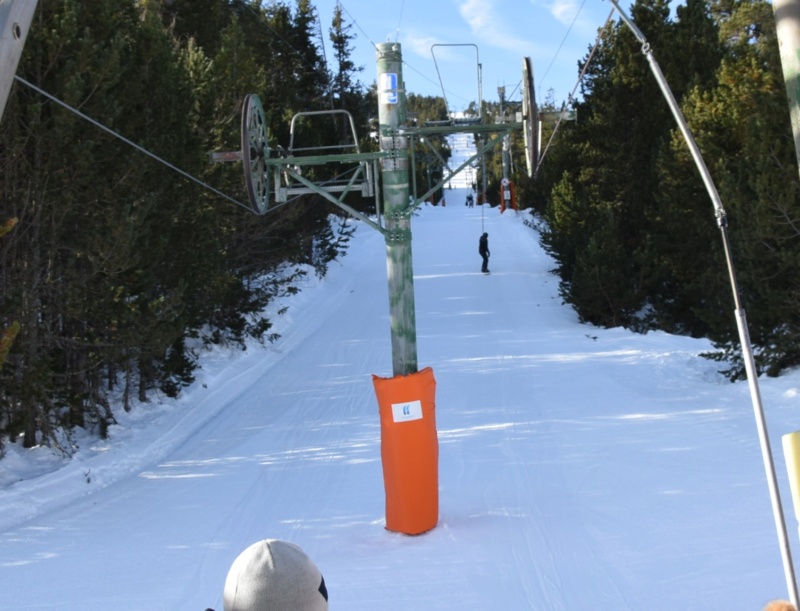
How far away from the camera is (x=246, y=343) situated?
18.9 meters

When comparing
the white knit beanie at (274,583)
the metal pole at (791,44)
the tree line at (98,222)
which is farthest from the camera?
the tree line at (98,222)

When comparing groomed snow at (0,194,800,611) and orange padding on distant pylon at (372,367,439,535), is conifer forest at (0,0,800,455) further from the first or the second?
orange padding on distant pylon at (372,367,439,535)

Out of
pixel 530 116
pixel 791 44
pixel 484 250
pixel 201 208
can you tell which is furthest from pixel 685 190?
pixel 791 44

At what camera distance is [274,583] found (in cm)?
221

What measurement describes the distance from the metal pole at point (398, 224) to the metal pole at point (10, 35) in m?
5.16

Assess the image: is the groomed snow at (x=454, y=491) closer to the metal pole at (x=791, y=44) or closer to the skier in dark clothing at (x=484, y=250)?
the metal pole at (x=791, y=44)

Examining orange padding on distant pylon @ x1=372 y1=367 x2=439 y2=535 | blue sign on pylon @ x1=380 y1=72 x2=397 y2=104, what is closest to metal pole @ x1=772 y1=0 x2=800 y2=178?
orange padding on distant pylon @ x1=372 y1=367 x2=439 y2=535

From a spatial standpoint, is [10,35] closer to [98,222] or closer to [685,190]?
[98,222]

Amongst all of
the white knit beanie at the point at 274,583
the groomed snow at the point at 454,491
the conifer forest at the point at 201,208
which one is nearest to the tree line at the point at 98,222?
the conifer forest at the point at 201,208

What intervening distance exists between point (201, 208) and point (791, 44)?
508 inches

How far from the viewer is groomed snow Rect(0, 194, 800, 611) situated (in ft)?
21.0

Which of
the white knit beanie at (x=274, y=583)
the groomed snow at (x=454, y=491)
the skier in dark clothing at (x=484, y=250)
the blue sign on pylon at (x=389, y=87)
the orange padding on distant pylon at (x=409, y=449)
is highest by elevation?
the blue sign on pylon at (x=389, y=87)

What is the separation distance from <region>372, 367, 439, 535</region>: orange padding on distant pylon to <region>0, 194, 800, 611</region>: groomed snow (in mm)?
260

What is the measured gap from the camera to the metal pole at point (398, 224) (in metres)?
7.88
